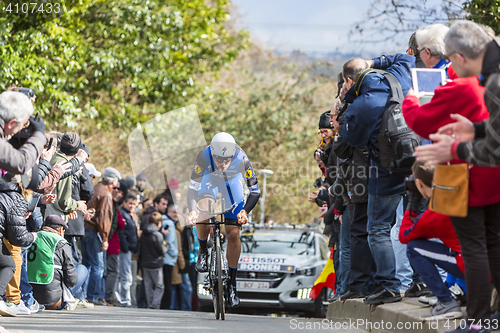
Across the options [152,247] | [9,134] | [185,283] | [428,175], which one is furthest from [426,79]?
[185,283]

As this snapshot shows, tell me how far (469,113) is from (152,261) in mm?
9049

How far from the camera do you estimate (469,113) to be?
4047 mm

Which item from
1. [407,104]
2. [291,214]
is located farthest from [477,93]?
[291,214]

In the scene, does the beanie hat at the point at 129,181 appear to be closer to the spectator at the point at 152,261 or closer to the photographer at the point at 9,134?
the spectator at the point at 152,261

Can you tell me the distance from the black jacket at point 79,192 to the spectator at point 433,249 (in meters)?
5.43

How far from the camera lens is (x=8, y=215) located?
21.3 ft

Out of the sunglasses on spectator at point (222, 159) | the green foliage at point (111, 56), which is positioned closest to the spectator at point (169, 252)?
the green foliage at point (111, 56)

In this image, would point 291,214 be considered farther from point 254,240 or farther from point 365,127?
point 365,127

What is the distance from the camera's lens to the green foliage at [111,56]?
526 inches

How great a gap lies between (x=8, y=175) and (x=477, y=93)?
4196 mm

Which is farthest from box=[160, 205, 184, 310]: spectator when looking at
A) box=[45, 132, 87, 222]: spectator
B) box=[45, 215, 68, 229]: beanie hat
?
box=[45, 215, 68, 229]: beanie hat

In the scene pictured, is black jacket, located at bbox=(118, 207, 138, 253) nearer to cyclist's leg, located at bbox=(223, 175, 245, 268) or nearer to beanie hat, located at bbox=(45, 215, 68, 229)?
beanie hat, located at bbox=(45, 215, 68, 229)

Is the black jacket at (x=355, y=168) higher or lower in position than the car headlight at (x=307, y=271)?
higher

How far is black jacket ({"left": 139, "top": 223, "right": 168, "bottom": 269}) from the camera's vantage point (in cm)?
1216
